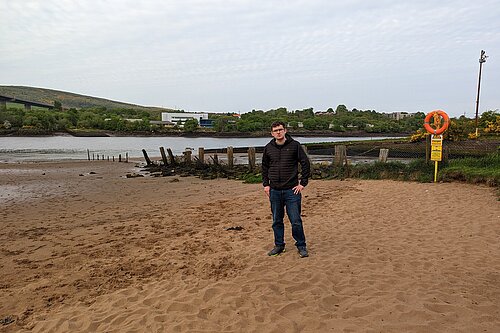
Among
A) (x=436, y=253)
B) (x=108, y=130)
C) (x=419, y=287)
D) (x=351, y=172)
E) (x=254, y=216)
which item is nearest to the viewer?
(x=419, y=287)

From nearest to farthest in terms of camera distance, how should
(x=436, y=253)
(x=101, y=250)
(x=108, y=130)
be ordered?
(x=436, y=253)
(x=101, y=250)
(x=108, y=130)

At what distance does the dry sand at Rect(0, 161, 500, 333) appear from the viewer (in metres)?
3.75

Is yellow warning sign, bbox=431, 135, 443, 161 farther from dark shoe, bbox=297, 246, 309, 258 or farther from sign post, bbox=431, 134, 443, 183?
dark shoe, bbox=297, 246, 309, 258

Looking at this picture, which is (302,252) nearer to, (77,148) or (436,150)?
(436,150)

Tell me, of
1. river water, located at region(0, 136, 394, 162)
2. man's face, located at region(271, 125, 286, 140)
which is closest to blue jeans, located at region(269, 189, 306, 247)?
man's face, located at region(271, 125, 286, 140)

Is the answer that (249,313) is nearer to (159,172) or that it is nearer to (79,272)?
(79,272)

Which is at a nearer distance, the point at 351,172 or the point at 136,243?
the point at 136,243

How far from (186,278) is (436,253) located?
3.64 metres

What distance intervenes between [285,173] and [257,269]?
1362mm

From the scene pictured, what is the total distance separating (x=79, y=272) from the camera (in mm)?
5613

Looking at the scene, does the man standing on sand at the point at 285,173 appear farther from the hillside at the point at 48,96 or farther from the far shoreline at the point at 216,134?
the hillside at the point at 48,96

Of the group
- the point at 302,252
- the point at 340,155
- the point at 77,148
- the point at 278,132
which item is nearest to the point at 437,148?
the point at 340,155

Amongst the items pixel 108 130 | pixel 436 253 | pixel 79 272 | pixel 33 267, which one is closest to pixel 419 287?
pixel 436 253

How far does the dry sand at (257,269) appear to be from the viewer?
3.75 m
